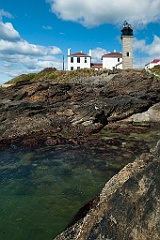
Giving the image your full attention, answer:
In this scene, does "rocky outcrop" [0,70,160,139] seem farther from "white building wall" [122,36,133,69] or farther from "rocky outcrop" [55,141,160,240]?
"white building wall" [122,36,133,69]

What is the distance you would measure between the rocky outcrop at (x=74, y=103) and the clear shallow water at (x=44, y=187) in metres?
7.02

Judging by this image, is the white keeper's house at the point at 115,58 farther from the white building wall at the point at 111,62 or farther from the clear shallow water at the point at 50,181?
the clear shallow water at the point at 50,181

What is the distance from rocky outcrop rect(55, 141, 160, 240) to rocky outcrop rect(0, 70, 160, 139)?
16.6 meters

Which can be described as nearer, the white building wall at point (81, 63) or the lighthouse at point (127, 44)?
the lighthouse at point (127, 44)

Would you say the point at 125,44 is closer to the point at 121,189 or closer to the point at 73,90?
the point at 73,90

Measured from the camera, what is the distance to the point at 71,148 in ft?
56.4

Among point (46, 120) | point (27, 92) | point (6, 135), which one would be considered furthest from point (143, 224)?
point (27, 92)

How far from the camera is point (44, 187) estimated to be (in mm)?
10797

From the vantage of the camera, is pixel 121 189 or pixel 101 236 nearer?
pixel 101 236

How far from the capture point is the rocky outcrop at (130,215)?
4.54 meters

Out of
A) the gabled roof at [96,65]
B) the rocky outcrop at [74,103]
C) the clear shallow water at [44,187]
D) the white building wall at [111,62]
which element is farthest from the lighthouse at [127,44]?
the clear shallow water at [44,187]

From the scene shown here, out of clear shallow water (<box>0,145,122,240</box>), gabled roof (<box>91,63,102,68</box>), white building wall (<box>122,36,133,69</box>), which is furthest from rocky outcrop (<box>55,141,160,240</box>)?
gabled roof (<box>91,63,102,68</box>)

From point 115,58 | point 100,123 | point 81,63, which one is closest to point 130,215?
point 100,123

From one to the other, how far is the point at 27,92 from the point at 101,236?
2639cm
